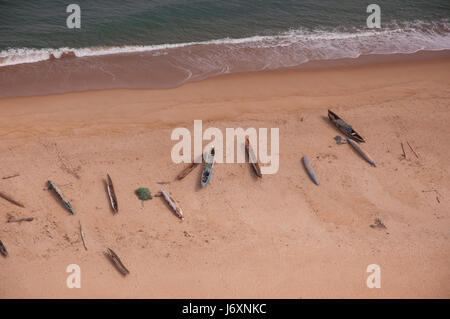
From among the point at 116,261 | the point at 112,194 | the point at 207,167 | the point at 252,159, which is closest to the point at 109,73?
the point at 112,194

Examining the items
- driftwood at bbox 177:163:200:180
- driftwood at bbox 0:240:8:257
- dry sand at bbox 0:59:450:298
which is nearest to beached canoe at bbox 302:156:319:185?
dry sand at bbox 0:59:450:298

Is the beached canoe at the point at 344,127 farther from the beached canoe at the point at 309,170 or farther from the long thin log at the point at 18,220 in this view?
the long thin log at the point at 18,220

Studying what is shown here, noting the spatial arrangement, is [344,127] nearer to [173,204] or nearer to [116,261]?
[173,204]

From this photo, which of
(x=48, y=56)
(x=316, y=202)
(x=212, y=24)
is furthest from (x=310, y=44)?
(x=48, y=56)

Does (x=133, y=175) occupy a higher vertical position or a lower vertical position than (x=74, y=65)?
lower

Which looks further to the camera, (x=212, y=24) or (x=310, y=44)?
(x=212, y=24)

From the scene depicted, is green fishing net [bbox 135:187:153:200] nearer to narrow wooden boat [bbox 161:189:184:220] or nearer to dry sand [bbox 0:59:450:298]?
dry sand [bbox 0:59:450:298]

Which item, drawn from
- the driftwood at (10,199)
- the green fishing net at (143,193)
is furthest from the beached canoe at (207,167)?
the driftwood at (10,199)

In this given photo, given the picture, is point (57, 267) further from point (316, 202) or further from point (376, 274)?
point (376, 274)
